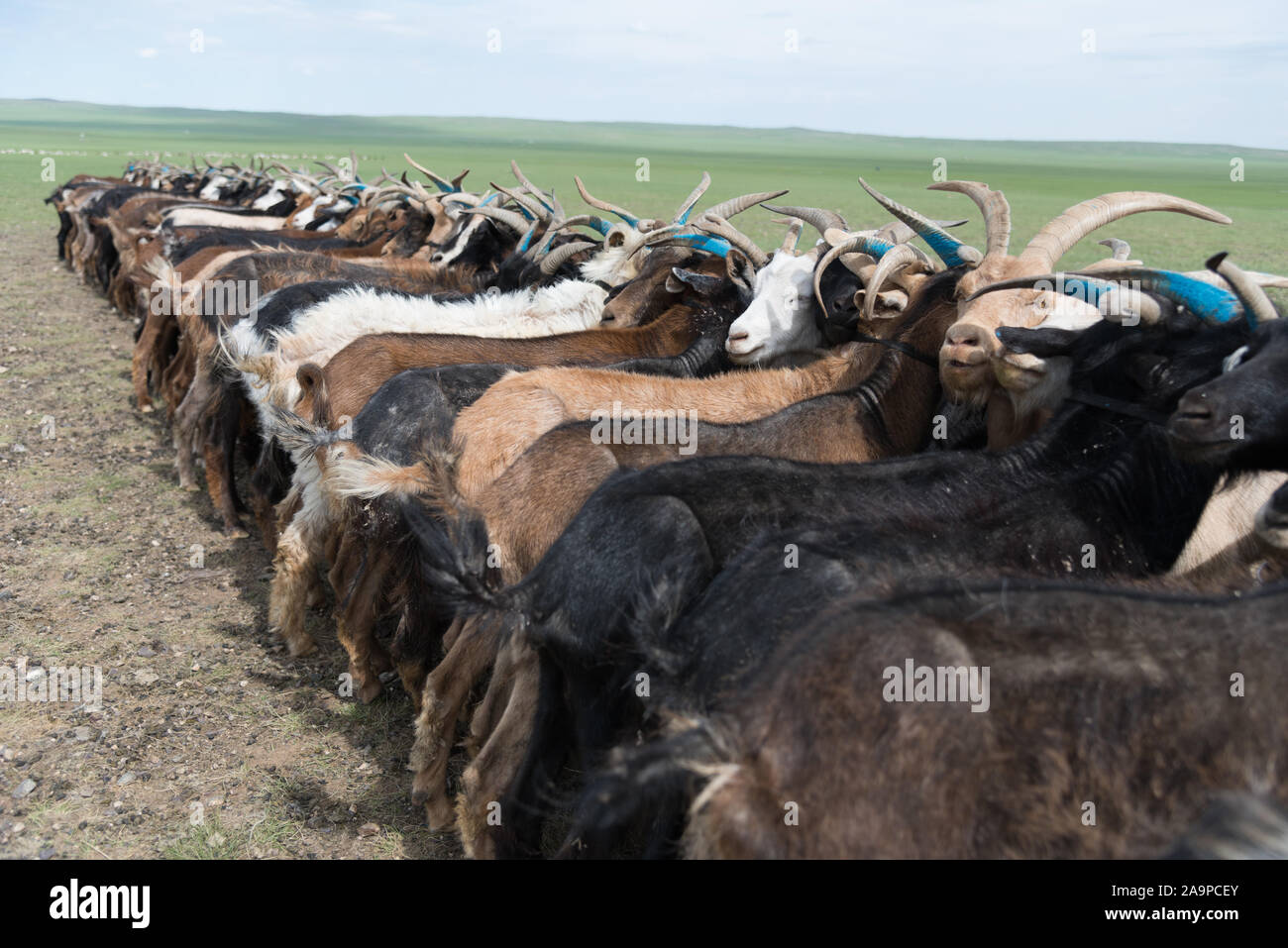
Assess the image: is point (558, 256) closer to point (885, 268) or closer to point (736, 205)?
point (736, 205)

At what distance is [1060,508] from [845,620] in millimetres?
1451

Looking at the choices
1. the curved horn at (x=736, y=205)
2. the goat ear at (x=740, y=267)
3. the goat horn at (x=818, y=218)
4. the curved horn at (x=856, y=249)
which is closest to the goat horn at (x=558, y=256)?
the curved horn at (x=736, y=205)

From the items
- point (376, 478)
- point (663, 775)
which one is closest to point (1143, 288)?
point (663, 775)

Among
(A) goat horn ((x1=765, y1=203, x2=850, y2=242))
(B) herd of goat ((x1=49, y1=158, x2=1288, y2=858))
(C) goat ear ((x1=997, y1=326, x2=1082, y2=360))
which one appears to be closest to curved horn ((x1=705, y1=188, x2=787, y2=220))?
(B) herd of goat ((x1=49, y1=158, x2=1288, y2=858))

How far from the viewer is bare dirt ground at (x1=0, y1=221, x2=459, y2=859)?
382cm

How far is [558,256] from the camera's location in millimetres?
8195

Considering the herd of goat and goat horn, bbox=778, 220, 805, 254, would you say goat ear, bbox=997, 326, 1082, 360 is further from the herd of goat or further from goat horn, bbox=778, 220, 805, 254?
goat horn, bbox=778, 220, 805, 254

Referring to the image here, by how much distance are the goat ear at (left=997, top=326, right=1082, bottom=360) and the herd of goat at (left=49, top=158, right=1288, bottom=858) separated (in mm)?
14

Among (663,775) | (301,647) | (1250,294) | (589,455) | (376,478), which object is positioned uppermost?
(1250,294)

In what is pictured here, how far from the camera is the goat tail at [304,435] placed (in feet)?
16.0

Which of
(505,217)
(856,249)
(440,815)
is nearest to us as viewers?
(440,815)

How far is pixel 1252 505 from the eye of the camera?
3.63 metres

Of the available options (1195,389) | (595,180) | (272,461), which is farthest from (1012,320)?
(595,180)

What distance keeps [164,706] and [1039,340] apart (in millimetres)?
4344
